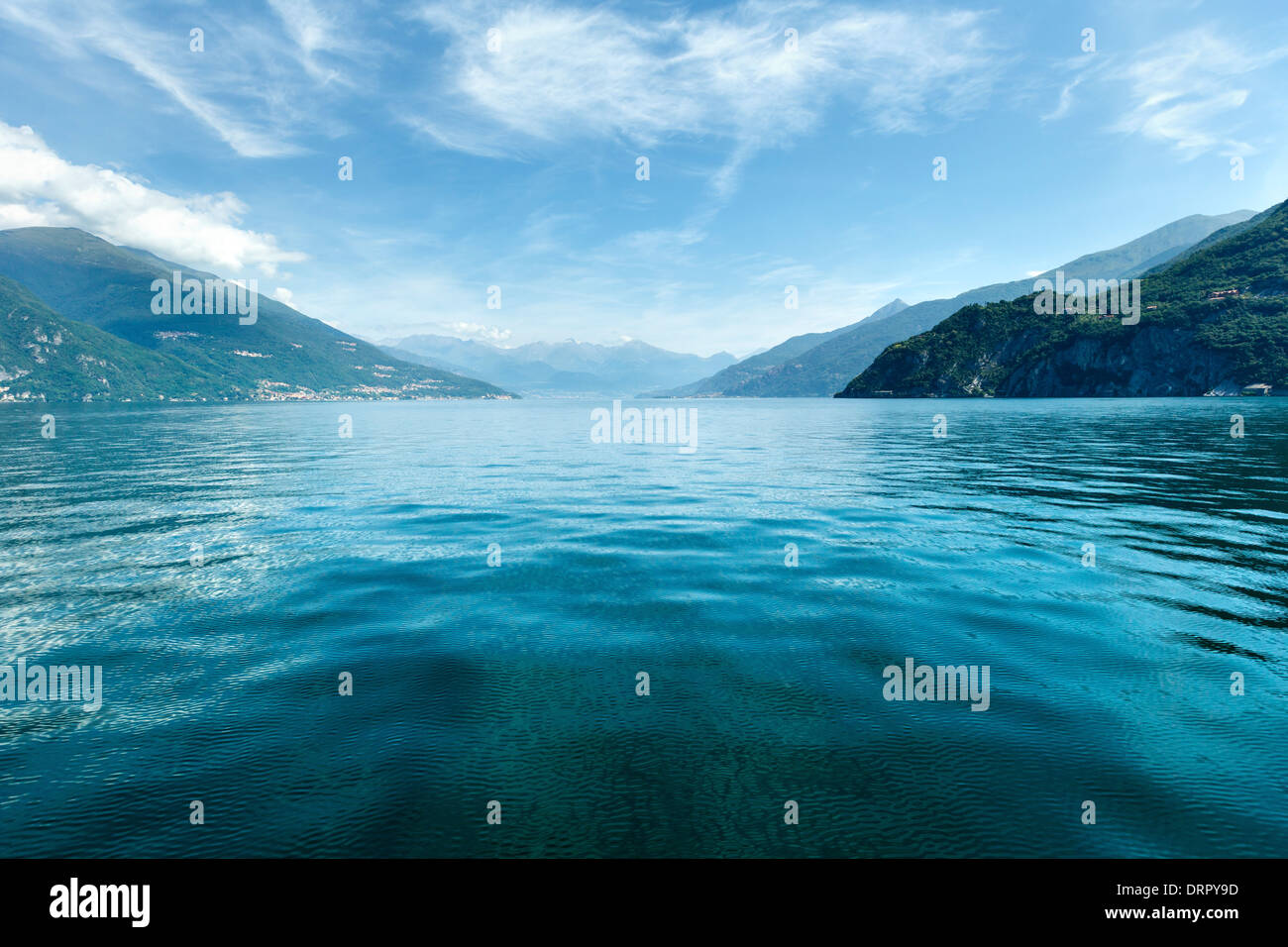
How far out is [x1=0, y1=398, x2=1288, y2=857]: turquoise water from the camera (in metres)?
6.75

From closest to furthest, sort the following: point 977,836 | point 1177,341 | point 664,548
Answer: point 977,836 → point 664,548 → point 1177,341

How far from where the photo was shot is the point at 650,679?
10727 mm

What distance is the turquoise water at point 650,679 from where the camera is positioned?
6754 mm

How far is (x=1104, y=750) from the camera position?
26.9 feet

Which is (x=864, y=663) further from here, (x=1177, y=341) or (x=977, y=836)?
(x=1177, y=341)
